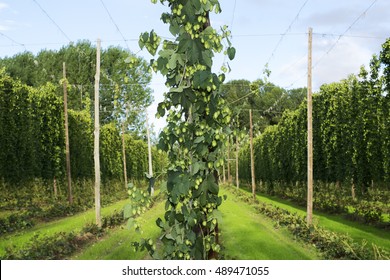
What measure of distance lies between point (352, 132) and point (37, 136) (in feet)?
54.7

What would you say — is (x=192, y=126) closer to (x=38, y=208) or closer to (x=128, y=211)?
(x=128, y=211)

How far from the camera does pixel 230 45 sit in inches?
201

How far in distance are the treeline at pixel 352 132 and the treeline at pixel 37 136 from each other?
981 centimetres

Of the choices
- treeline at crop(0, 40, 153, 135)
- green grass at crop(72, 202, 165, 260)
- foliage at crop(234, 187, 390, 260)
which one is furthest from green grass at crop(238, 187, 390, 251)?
treeline at crop(0, 40, 153, 135)

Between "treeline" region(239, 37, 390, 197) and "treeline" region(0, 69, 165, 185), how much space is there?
9808 mm

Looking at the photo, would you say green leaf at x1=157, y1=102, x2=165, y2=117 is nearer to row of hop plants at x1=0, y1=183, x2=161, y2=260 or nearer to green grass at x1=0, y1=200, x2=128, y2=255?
row of hop plants at x1=0, y1=183, x2=161, y2=260

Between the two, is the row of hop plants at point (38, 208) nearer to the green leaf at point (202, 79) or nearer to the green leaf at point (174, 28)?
the green leaf at point (174, 28)

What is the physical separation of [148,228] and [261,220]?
6994 millimetres

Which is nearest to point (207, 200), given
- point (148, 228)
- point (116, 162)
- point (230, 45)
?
point (230, 45)

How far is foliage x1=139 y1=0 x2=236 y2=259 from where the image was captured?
4.81m

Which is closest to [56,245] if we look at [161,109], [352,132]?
[161,109]

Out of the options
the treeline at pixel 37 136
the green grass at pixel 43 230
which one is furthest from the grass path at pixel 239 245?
the treeline at pixel 37 136

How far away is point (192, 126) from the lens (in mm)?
4887
